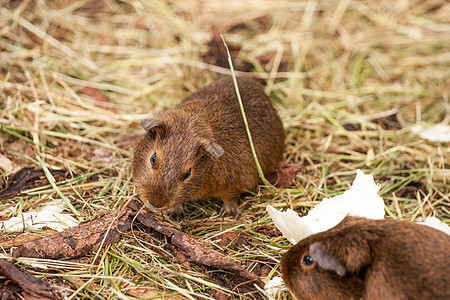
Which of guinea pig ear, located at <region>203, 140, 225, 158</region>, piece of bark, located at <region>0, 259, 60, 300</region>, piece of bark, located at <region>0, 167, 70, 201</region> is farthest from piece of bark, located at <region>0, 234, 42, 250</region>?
guinea pig ear, located at <region>203, 140, 225, 158</region>

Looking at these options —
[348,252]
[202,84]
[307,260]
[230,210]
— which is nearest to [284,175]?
[230,210]

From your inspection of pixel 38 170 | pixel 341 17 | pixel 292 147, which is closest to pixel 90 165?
pixel 38 170

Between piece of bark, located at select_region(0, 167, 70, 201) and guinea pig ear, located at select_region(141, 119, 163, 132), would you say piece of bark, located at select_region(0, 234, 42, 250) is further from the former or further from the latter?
guinea pig ear, located at select_region(141, 119, 163, 132)

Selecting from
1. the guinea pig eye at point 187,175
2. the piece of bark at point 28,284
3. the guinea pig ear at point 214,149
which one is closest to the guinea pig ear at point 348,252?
the guinea pig ear at point 214,149

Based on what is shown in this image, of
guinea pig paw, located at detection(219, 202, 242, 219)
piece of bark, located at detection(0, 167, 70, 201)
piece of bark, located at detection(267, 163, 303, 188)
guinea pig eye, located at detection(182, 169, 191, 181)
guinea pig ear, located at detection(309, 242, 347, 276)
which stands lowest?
guinea pig paw, located at detection(219, 202, 242, 219)

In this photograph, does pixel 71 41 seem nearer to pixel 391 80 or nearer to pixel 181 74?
pixel 181 74

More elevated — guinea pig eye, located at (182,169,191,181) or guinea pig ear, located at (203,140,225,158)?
guinea pig ear, located at (203,140,225,158)
